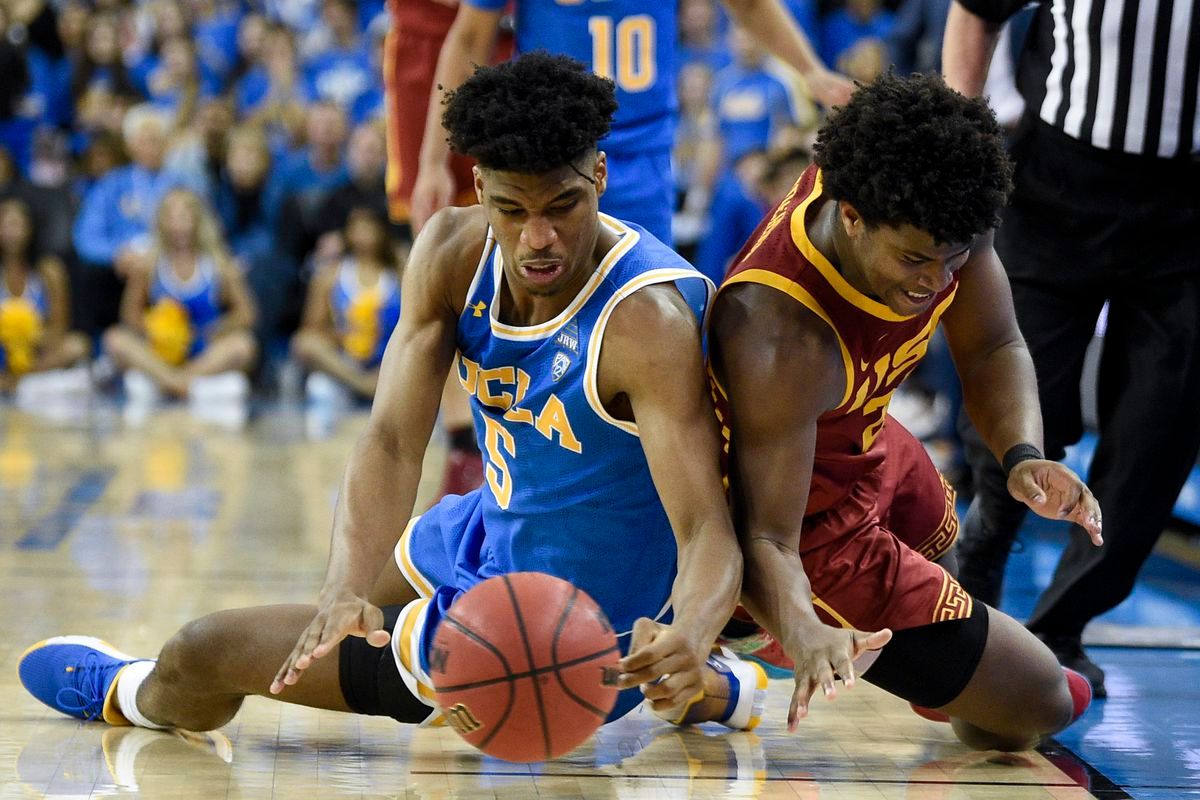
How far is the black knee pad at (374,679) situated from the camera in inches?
123

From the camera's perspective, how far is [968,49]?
4.07 meters

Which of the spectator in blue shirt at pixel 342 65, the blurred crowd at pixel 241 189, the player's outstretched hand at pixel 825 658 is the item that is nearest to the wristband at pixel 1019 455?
the player's outstretched hand at pixel 825 658

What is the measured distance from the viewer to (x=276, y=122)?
11.8 meters

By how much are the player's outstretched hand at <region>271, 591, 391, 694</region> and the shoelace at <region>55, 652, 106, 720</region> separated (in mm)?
800

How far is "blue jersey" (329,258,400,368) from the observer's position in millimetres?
10055

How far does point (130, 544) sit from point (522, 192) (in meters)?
3.05

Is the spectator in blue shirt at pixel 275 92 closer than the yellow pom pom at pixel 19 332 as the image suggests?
No

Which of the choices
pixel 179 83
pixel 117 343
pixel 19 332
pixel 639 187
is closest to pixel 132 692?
pixel 639 187

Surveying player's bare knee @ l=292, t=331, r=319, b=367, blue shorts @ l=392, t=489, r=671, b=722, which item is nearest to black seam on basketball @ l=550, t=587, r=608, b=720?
blue shorts @ l=392, t=489, r=671, b=722

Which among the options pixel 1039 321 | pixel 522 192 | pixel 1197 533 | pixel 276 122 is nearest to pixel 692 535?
pixel 522 192

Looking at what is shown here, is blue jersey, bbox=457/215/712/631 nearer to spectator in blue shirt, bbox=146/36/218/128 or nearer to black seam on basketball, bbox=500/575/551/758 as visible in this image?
black seam on basketball, bbox=500/575/551/758

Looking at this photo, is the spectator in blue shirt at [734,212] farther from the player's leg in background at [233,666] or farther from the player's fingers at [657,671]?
the player's fingers at [657,671]

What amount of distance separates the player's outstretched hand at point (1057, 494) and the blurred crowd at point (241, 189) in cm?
578

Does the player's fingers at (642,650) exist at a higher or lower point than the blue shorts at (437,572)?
higher
